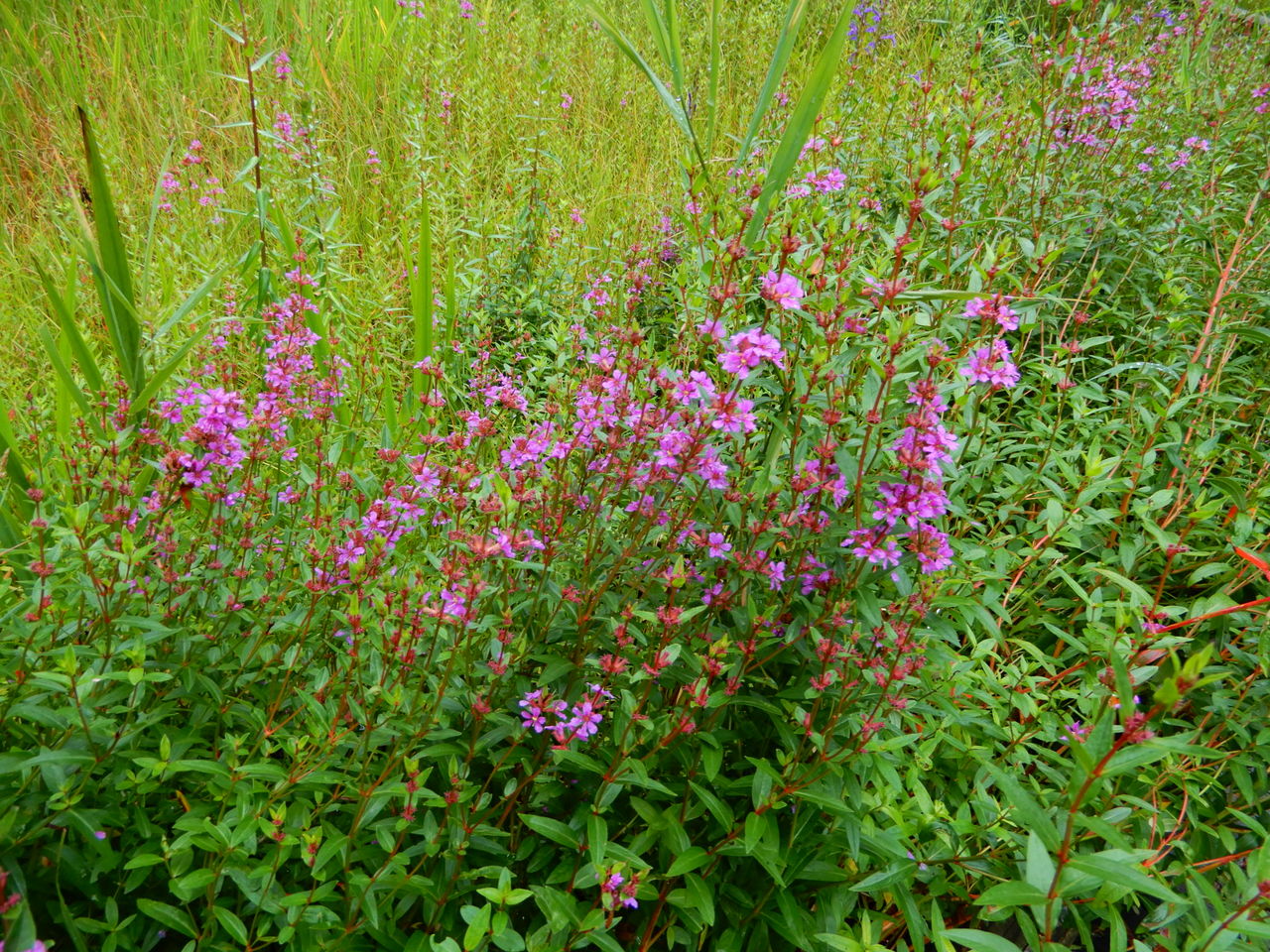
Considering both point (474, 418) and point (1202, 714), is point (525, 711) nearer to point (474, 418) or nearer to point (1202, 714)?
point (474, 418)

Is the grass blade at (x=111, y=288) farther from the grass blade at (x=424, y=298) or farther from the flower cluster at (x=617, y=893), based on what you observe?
the flower cluster at (x=617, y=893)

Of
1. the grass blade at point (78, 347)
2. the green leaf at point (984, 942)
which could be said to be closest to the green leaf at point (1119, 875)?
the green leaf at point (984, 942)

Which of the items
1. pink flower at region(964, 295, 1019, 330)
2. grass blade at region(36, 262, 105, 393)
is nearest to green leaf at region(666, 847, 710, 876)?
pink flower at region(964, 295, 1019, 330)

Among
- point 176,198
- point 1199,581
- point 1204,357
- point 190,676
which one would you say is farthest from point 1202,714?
point 176,198

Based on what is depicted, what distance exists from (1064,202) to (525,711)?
2.96 m

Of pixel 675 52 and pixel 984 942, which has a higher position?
pixel 675 52

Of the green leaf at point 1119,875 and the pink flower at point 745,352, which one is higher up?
the pink flower at point 745,352

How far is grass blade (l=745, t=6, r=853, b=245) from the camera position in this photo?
1.74 meters

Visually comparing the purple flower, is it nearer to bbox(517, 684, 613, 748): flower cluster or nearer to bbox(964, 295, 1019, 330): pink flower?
bbox(517, 684, 613, 748): flower cluster

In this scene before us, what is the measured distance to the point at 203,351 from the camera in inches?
109

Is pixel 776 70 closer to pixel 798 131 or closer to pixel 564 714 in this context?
pixel 798 131

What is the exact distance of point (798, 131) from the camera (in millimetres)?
1767

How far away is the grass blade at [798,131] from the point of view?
5.71ft

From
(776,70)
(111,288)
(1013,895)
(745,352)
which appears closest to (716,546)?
(745,352)
